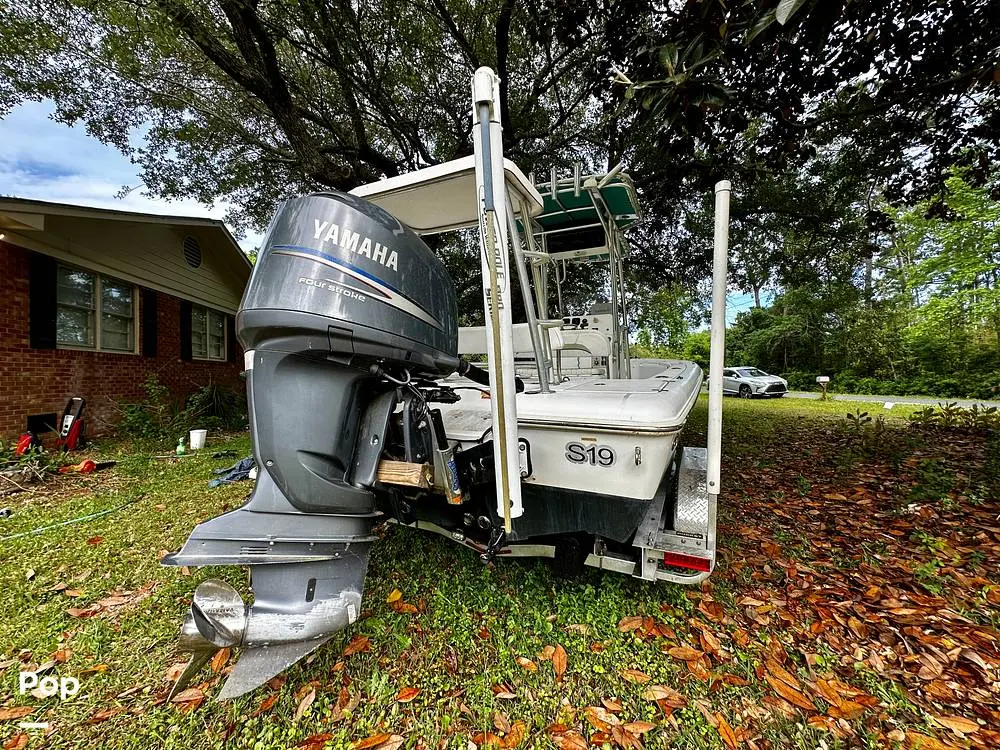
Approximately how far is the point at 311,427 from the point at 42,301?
21.0 feet

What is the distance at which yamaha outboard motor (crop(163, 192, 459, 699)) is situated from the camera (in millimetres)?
1351

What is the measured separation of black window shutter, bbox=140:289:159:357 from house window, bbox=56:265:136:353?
15 centimetres

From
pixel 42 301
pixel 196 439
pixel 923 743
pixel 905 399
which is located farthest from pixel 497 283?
pixel 905 399

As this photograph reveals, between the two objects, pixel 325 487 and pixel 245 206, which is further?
pixel 245 206

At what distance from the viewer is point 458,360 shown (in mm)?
1934

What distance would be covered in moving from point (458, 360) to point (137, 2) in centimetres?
617

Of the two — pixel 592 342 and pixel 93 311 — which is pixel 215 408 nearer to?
pixel 93 311

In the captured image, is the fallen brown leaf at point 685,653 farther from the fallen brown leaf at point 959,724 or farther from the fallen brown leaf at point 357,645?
the fallen brown leaf at point 357,645

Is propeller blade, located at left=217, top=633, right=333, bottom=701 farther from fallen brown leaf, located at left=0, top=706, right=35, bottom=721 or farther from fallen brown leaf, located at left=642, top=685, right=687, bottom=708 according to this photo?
fallen brown leaf, located at left=642, top=685, right=687, bottom=708

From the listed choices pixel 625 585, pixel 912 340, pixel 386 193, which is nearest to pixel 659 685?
pixel 625 585

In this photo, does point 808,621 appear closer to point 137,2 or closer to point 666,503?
point 666,503

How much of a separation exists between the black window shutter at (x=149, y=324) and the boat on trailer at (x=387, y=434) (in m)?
7.01

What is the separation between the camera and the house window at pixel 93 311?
5664mm

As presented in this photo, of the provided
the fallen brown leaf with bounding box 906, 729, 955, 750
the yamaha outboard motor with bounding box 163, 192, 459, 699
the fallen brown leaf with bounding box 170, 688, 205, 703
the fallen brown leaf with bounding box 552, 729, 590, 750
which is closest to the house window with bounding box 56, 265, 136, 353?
the fallen brown leaf with bounding box 170, 688, 205, 703
